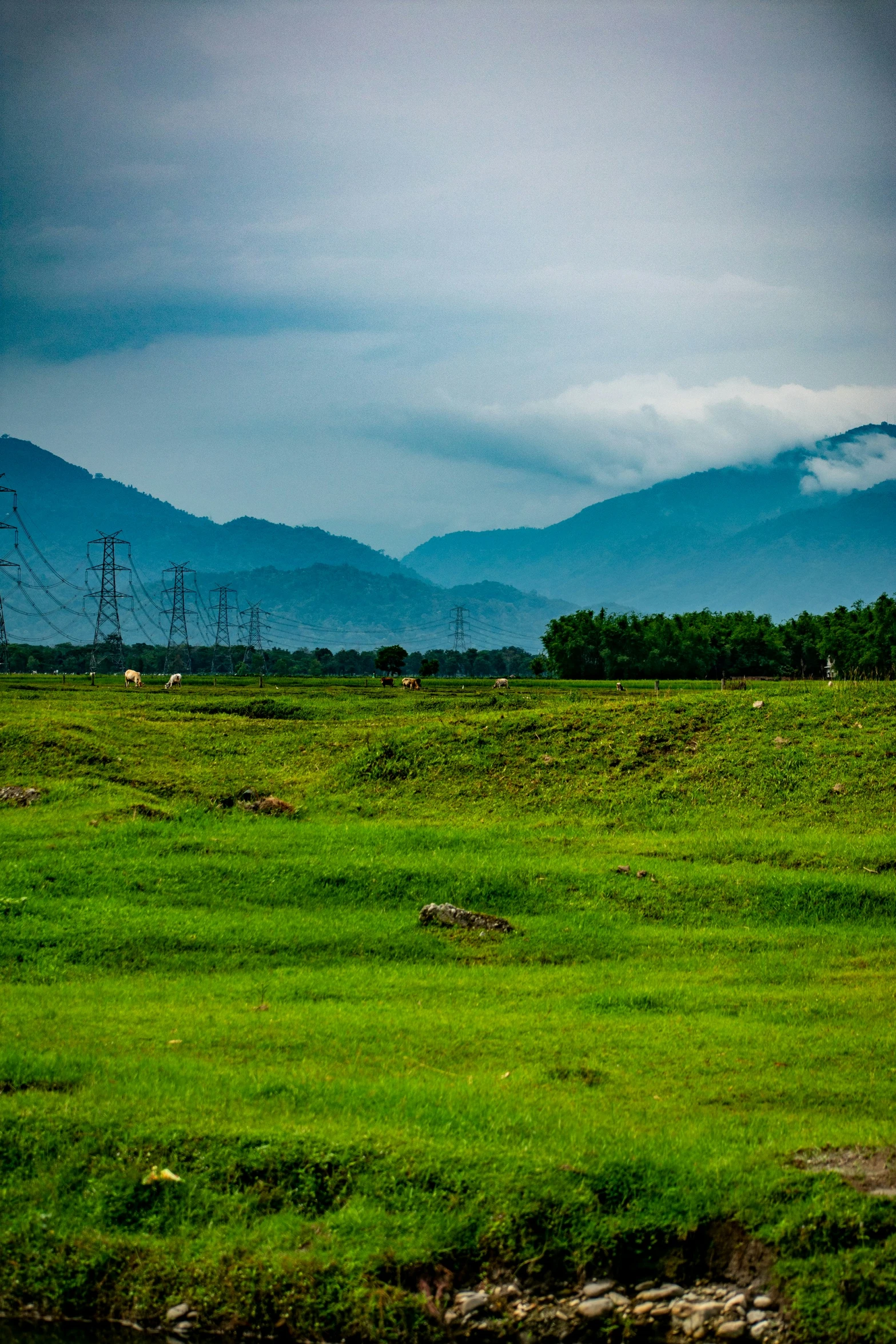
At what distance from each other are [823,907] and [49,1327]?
46.7 ft

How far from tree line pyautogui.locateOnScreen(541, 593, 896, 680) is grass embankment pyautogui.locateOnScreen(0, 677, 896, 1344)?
253 ft

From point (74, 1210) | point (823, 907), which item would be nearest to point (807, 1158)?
point (74, 1210)

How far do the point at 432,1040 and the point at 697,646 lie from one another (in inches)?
3787

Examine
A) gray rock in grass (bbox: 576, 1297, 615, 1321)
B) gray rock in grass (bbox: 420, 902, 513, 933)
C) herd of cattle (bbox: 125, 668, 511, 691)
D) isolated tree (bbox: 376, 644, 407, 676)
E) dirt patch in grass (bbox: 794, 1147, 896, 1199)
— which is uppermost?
isolated tree (bbox: 376, 644, 407, 676)

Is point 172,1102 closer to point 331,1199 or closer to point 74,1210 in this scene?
point 74,1210

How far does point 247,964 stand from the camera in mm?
15742

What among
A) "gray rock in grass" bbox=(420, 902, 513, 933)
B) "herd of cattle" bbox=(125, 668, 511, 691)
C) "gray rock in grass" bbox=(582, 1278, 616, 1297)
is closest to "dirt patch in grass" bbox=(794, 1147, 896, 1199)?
"gray rock in grass" bbox=(582, 1278, 616, 1297)

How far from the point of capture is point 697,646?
105 metres

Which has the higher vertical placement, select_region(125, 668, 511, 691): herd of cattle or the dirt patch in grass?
select_region(125, 668, 511, 691): herd of cattle

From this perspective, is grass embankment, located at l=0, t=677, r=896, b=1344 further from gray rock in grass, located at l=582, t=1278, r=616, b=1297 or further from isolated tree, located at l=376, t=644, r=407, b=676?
isolated tree, located at l=376, t=644, r=407, b=676

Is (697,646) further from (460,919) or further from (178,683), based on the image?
(460,919)

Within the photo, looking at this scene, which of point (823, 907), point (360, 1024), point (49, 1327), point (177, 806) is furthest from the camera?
point (177, 806)

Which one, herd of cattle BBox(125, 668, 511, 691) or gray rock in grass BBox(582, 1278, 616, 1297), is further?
herd of cattle BBox(125, 668, 511, 691)

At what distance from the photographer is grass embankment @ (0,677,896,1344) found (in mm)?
9242
